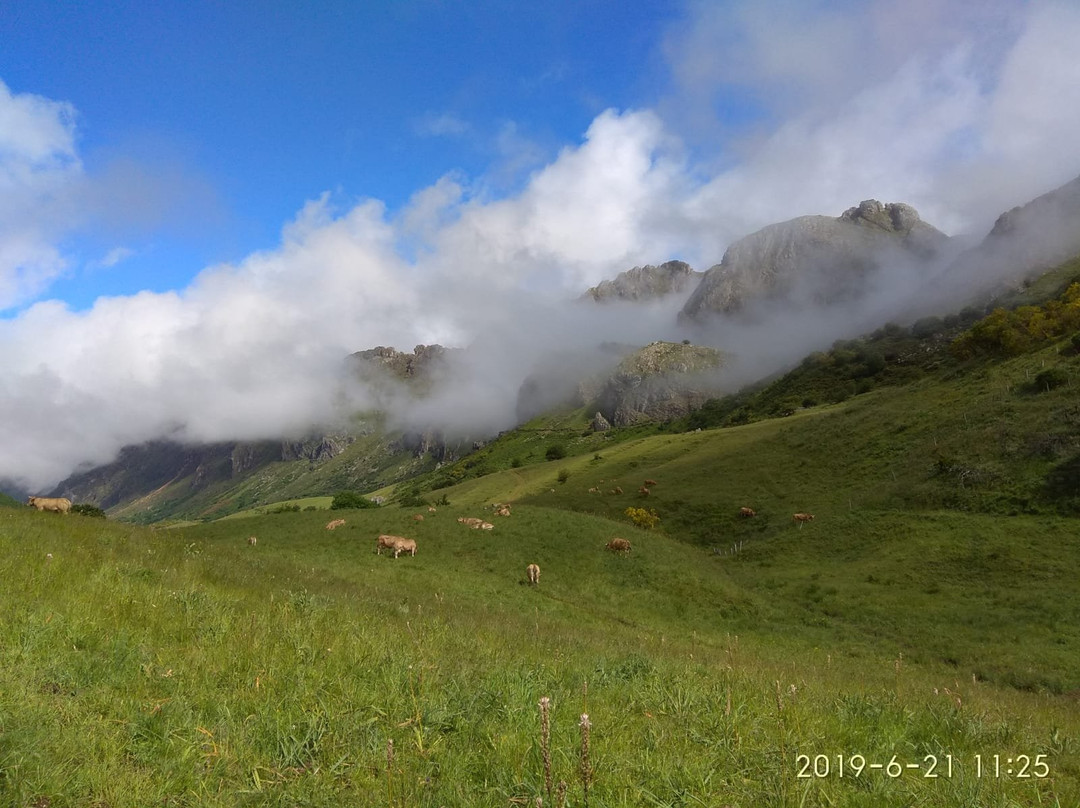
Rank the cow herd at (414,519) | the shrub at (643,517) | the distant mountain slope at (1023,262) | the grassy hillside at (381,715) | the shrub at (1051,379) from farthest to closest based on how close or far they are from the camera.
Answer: the distant mountain slope at (1023,262), the shrub at (643,517), the shrub at (1051,379), the cow herd at (414,519), the grassy hillside at (381,715)

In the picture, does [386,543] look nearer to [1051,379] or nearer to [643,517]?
[643,517]

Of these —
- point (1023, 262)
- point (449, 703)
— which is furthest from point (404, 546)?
point (1023, 262)

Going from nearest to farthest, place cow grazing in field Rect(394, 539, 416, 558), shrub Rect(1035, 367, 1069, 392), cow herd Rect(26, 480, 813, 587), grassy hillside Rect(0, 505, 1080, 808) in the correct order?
grassy hillside Rect(0, 505, 1080, 808) → cow herd Rect(26, 480, 813, 587) → cow grazing in field Rect(394, 539, 416, 558) → shrub Rect(1035, 367, 1069, 392)

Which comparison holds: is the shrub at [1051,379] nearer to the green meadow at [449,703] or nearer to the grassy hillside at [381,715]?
the green meadow at [449,703]

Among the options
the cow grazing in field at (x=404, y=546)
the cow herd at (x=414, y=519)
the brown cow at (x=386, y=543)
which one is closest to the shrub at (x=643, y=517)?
the cow herd at (x=414, y=519)

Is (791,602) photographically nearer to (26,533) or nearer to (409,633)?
(409,633)

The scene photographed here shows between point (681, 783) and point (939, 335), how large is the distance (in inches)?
7442

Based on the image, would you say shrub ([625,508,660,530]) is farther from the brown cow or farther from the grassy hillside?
the grassy hillside

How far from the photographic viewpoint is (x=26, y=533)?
1314 centimetres

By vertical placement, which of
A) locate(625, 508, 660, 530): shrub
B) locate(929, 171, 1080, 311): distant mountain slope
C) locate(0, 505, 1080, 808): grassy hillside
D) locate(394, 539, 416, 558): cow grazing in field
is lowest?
locate(625, 508, 660, 530): shrub

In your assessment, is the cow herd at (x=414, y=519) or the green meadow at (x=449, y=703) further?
the cow herd at (x=414, y=519)

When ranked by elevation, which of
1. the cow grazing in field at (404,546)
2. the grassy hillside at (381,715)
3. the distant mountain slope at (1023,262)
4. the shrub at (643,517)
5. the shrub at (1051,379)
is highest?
the distant mountain slope at (1023,262)

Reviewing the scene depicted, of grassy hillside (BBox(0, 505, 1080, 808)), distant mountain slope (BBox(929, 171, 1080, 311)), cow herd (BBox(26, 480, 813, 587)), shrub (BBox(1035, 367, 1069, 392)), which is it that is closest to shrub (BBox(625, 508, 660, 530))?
cow herd (BBox(26, 480, 813, 587))

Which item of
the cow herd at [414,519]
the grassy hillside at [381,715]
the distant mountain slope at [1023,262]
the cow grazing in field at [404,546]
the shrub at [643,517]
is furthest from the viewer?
the distant mountain slope at [1023,262]
